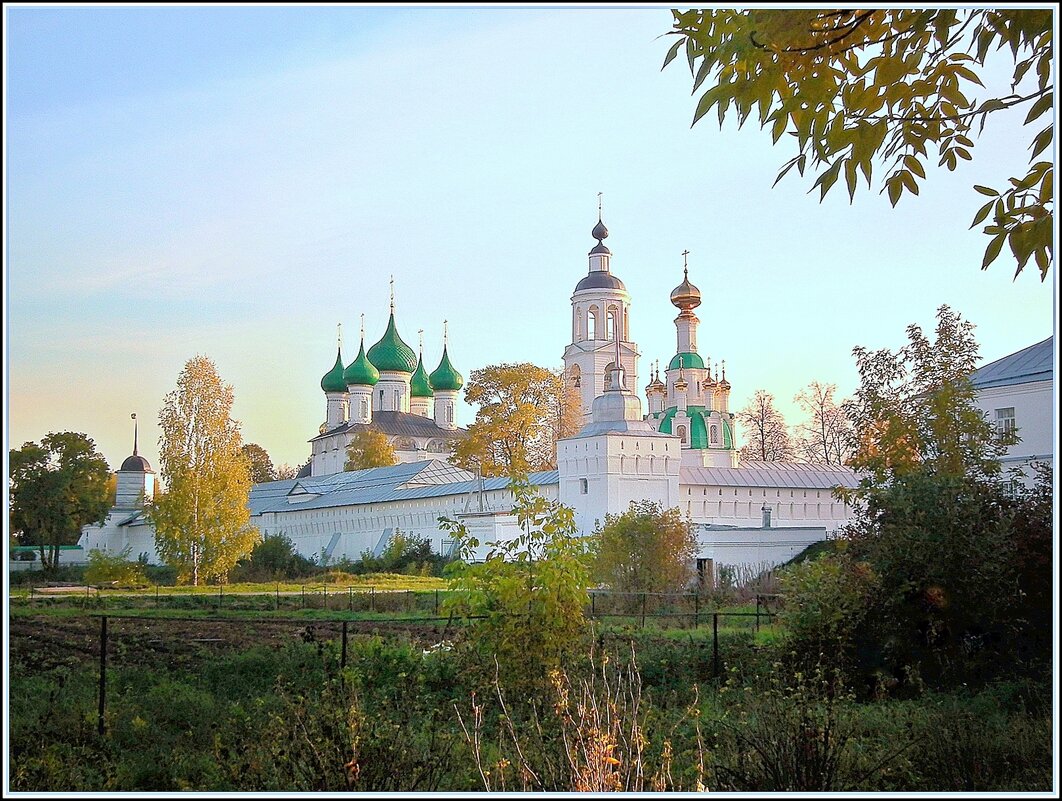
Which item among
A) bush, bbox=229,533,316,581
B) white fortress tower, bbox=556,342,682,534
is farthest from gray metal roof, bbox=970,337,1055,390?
Result: bush, bbox=229,533,316,581

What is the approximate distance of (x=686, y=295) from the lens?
43.1 m

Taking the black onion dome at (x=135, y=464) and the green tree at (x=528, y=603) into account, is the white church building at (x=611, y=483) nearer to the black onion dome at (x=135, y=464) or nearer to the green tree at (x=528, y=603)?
the black onion dome at (x=135, y=464)

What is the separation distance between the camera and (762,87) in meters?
3.05

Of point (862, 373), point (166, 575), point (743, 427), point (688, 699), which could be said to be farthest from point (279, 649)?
point (743, 427)

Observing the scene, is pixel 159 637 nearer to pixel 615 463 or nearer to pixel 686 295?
pixel 615 463

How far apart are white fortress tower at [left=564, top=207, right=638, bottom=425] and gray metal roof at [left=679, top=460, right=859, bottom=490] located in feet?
25.7

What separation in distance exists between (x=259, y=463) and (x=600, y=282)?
1888cm

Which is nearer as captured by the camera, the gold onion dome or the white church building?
the white church building

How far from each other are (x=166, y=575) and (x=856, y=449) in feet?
43.9

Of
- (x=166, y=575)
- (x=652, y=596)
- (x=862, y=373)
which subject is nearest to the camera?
(x=862, y=373)

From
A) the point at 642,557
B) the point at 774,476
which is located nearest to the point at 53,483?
the point at 642,557

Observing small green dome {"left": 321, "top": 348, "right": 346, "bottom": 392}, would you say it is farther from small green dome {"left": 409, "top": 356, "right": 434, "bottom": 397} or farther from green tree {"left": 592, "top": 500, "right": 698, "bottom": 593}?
green tree {"left": 592, "top": 500, "right": 698, "bottom": 593}

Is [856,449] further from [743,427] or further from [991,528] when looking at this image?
[743,427]

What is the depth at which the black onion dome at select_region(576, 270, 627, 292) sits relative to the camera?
140 ft
